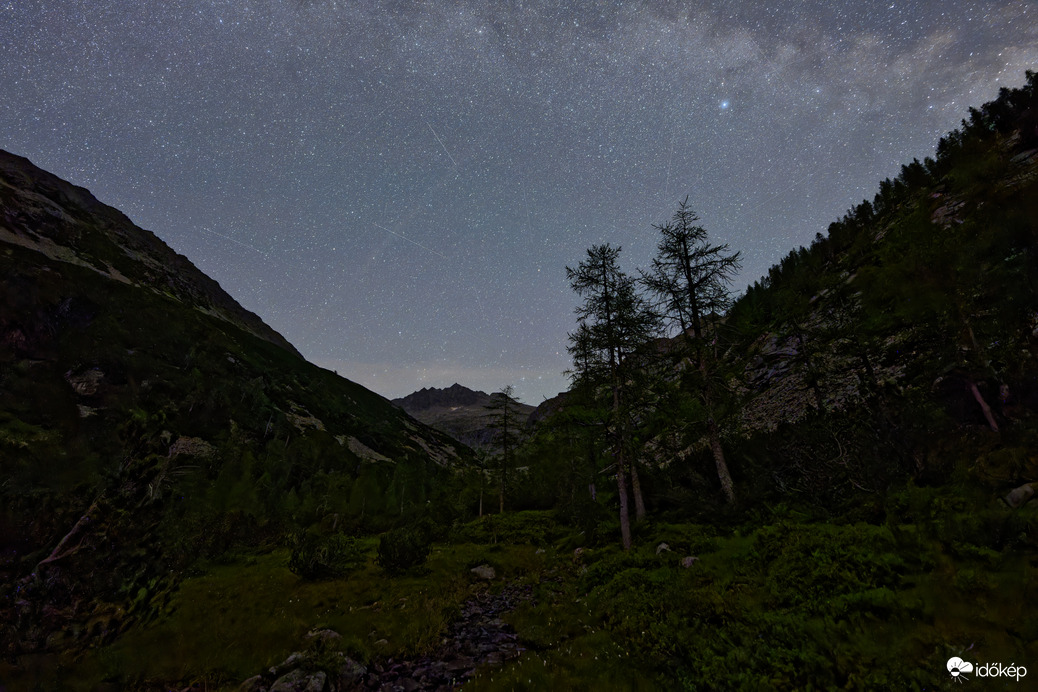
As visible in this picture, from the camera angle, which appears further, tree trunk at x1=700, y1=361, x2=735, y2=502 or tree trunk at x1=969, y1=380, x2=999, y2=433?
tree trunk at x1=700, y1=361, x2=735, y2=502

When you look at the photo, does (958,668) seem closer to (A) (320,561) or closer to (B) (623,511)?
(B) (623,511)

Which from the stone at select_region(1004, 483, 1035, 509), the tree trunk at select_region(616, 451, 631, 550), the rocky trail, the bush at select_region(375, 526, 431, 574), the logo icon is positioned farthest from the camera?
the bush at select_region(375, 526, 431, 574)

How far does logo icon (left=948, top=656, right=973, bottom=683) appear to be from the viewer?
5.09 metres

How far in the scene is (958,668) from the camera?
5.20 metres

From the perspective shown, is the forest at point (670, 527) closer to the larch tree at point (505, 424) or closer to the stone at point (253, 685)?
the stone at point (253, 685)

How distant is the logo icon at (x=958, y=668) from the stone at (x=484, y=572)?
48.9 ft

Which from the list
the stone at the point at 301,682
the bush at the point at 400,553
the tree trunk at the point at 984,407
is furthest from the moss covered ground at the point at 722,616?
the tree trunk at the point at 984,407

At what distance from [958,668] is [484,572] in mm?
15712

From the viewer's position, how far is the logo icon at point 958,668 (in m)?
5.09

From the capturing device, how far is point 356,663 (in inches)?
→ 361

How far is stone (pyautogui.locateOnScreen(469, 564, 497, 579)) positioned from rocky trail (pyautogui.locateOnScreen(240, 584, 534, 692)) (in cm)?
644

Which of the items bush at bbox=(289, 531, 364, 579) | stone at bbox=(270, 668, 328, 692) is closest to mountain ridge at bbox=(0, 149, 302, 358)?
bush at bbox=(289, 531, 364, 579)

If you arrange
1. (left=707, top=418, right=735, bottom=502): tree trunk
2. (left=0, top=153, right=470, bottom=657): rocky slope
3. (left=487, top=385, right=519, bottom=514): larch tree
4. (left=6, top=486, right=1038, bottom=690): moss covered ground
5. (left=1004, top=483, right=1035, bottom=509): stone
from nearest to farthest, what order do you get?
(left=0, top=153, right=470, bottom=657): rocky slope → (left=6, top=486, right=1038, bottom=690): moss covered ground → (left=1004, top=483, right=1035, bottom=509): stone → (left=707, top=418, right=735, bottom=502): tree trunk → (left=487, top=385, right=519, bottom=514): larch tree

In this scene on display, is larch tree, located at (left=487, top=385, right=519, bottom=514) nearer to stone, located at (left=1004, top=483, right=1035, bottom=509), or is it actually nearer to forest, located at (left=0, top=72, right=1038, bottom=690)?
forest, located at (left=0, top=72, right=1038, bottom=690)
